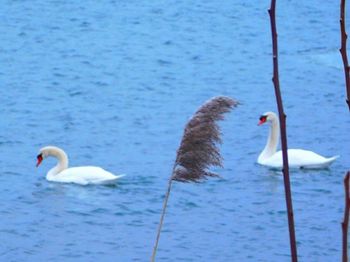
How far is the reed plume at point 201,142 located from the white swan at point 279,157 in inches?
242

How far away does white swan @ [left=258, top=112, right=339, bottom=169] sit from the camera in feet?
26.2

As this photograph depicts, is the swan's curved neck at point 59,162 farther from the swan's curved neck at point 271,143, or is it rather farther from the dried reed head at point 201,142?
the dried reed head at point 201,142

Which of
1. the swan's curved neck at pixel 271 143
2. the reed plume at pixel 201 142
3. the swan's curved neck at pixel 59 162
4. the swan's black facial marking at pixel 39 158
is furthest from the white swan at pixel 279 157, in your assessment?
the reed plume at pixel 201 142

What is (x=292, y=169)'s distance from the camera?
824cm

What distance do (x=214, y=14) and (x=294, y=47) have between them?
80.3 inches

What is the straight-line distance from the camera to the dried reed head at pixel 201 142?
1729 millimetres

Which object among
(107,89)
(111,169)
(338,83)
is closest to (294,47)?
(338,83)

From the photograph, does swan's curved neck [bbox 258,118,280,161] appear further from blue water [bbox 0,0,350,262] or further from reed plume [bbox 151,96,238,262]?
reed plume [bbox 151,96,238,262]

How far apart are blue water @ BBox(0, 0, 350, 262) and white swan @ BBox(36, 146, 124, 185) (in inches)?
2.7

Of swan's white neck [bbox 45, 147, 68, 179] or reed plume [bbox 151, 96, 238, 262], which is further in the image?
swan's white neck [bbox 45, 147, 68, 179]

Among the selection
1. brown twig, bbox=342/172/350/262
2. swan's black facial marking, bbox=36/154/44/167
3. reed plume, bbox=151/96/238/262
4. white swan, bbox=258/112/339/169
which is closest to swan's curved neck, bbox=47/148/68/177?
swan's black facial marking, bbox=36/154/44/167

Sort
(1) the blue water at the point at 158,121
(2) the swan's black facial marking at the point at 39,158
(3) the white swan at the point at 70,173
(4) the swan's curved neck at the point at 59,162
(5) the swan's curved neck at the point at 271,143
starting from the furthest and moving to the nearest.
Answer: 1. (5) the swan's curved neck at the point at 271,143
2. (2) the swan's black facial marking at the point at 39,158
3. (4) the swan's curved neck at the point at 59,162
4. (3) the white swan at the point at 70,173
5. (1) the blue water at the point at 158,121

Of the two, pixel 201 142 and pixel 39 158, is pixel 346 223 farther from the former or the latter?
pixel 39 158

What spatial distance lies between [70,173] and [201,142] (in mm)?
5972
